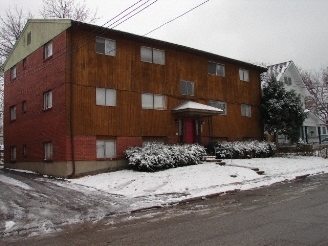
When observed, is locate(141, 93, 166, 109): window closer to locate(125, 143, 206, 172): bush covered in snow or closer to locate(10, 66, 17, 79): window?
locate(125, 143, 206, 172): bush covered in snow

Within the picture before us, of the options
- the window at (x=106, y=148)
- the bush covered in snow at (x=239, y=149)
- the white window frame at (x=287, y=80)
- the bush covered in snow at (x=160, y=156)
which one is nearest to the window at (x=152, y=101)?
the bush covered in snow at (x=160, y=156)

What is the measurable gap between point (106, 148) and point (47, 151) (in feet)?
12.2

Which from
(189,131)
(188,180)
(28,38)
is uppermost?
(28,38)

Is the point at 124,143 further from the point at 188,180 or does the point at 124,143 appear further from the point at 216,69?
the point at 216,69

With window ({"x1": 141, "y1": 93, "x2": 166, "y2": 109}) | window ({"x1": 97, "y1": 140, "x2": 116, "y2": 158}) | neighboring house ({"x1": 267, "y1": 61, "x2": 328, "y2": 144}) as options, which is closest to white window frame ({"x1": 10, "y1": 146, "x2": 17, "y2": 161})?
window ({"x1": 97, "y1": 140, "x2": 116, "y2": 158})

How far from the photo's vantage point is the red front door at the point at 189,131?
76.8ft

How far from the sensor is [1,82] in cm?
3594

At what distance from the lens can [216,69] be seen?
85.5 feet

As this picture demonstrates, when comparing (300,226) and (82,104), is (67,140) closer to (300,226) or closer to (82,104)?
(82,104)

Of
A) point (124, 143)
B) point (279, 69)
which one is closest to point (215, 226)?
point (124, 143)

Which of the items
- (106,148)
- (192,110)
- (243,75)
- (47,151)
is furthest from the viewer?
(243,75)

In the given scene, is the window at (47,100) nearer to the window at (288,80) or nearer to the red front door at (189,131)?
the red front door at (189,131)

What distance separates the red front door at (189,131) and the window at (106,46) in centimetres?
683

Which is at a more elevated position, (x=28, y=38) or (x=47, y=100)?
(x=28, y=38)
